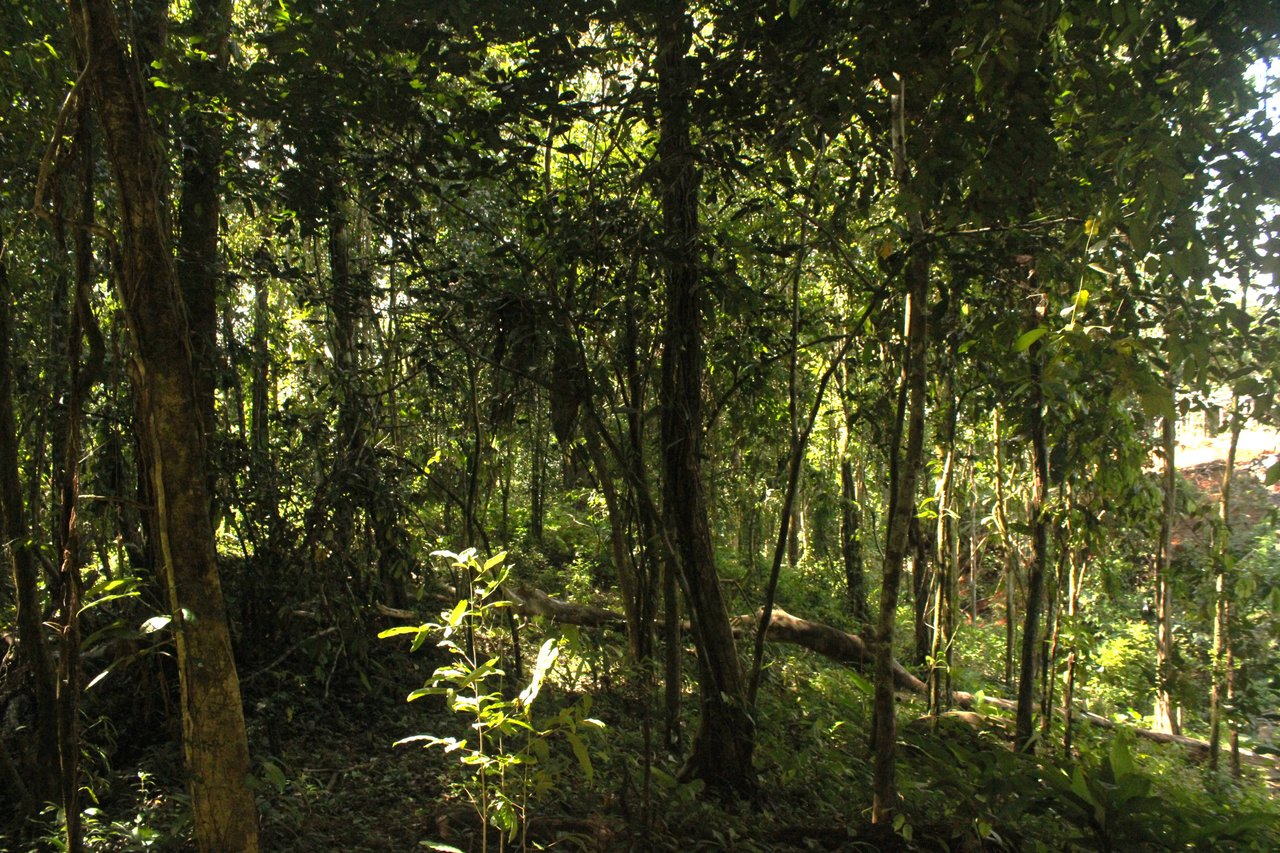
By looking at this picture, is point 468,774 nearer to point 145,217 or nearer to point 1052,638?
point 145,217

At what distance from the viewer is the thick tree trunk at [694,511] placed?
464 cm

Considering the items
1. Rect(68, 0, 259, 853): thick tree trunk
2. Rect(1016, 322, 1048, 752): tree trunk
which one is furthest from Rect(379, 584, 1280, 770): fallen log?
Rect(68, 0, 259, 853): thick tree trunk

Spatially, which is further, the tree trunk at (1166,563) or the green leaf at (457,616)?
the tree trunk at (1166,563)

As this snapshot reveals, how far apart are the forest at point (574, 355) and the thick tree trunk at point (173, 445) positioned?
11 mm

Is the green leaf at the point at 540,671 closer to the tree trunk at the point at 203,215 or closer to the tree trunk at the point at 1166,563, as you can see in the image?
the tree trunk at the point at 203,215

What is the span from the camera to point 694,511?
485cm

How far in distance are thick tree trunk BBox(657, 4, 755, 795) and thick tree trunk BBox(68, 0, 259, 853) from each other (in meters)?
2.57

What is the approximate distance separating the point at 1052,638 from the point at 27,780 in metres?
8.23

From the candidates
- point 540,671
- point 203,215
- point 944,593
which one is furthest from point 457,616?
point 944,593

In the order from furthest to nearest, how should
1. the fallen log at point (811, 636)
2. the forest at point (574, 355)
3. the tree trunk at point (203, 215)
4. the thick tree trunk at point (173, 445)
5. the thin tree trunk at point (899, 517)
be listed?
the fallen log at point (811, 636) < the tree trunk at point (203, 215) < the thin tree trunk at point (899, 517) < the forest at point (574, 355) < the thick tree trunk at point (173, 445)

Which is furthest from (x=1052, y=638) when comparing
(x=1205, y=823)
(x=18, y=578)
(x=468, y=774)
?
(x=18, y=578)

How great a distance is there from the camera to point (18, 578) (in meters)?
3.67

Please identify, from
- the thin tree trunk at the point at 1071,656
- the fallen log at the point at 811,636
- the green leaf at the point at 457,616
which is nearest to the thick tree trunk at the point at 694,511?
the green leaf at the point at 457,616

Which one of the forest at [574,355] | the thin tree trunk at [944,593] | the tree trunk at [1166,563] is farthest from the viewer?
the tree trunk at [1166,563]
